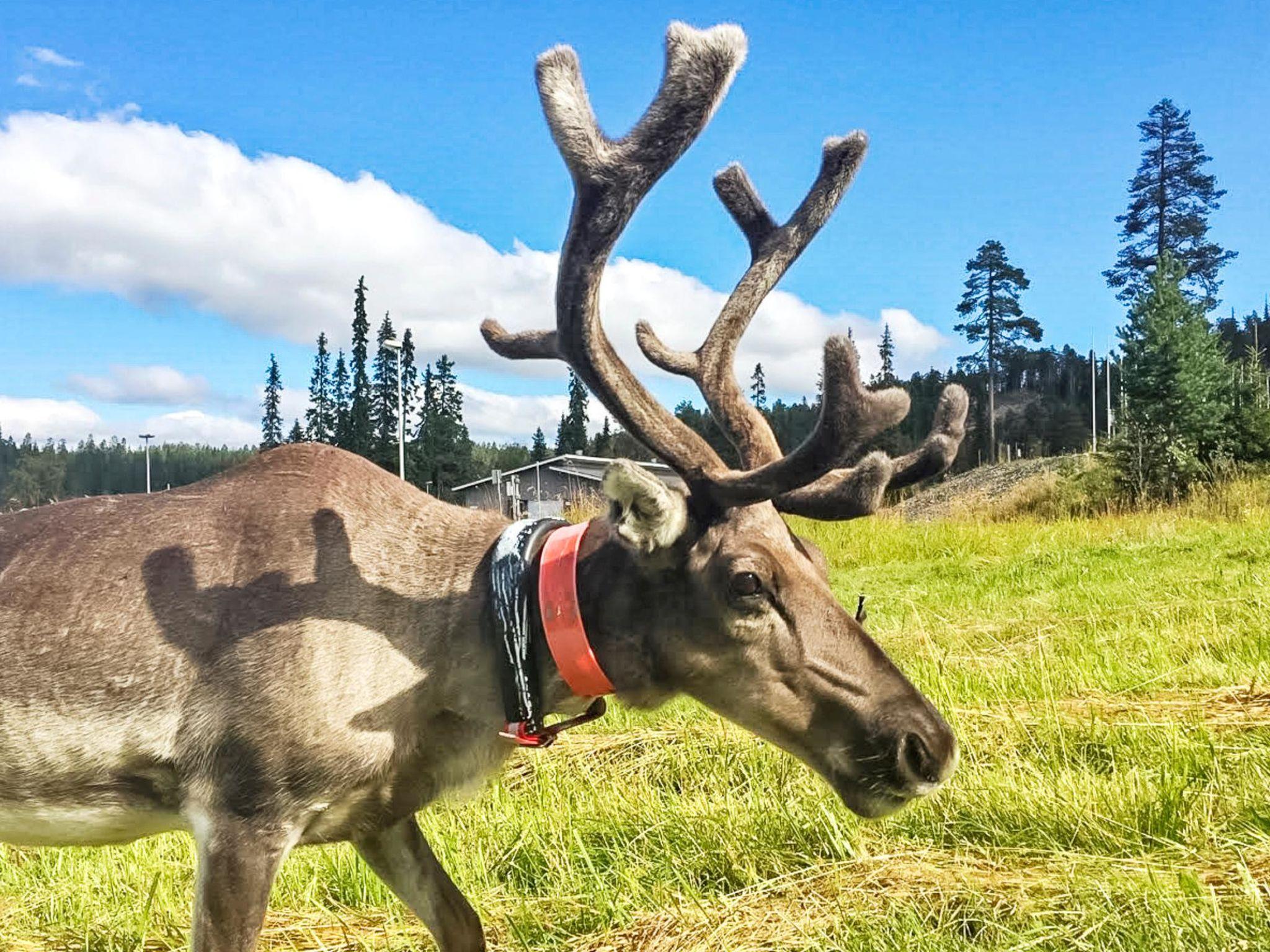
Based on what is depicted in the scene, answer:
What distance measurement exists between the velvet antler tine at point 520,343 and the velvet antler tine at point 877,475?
1.08 m

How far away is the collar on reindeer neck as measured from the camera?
122 inches

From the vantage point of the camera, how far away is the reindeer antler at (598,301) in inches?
121

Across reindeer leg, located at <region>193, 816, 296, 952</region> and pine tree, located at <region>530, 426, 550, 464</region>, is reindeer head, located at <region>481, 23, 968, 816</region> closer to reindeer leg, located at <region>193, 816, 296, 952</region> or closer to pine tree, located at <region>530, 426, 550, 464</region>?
reindeer leg, located at <region>193, 816, 296, 952</region>

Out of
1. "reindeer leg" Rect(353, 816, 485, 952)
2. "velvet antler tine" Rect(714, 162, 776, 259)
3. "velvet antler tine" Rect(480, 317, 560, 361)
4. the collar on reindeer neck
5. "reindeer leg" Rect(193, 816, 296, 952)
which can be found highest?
"velvet antler tine" Rect(714, 162, 776, 259)

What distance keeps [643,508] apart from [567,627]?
46 cm

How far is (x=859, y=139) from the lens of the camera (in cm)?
376

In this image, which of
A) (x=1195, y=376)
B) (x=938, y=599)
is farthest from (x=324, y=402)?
(x=938, y=599)

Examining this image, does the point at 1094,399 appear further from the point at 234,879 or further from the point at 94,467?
the point at 94,467

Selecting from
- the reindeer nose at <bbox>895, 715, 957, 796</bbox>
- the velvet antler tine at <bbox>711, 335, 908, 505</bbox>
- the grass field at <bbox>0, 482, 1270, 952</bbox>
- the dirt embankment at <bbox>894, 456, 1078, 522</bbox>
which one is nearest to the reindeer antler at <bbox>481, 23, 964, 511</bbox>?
the velvet antler tine at <bbox>711, 335, 908, 505</bbox>

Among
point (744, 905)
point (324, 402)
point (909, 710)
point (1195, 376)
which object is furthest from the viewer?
point (324, 402)

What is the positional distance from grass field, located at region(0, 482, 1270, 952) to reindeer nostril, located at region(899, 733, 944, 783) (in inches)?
18.0

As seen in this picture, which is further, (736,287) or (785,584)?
(736,287)

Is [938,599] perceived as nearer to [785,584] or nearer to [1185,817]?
[1185,817]

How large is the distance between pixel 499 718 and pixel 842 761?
113 centimetres
